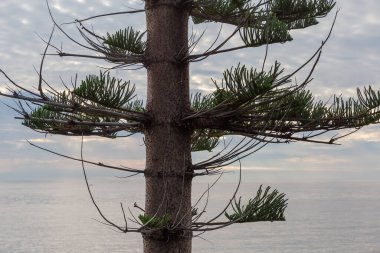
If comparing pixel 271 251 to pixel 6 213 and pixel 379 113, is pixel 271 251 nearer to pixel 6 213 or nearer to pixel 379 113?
pixel 379 113

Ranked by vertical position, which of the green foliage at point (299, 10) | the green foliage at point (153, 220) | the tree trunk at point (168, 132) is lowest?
the green foliage at point (153, 220)

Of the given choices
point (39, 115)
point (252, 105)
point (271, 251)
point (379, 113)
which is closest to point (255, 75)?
point (252, 105)

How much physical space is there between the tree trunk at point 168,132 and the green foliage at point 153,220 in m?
0.18

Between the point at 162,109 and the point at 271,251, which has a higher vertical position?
the point at 162,109

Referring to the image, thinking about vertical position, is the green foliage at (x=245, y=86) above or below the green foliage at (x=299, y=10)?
below

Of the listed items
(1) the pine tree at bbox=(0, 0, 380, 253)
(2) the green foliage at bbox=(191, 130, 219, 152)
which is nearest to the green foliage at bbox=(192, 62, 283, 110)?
(1) the pine tree at bbox=(0, 0, 380, 253)

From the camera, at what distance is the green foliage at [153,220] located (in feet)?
17.1

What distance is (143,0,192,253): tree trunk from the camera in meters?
5.82

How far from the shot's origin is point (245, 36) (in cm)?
618

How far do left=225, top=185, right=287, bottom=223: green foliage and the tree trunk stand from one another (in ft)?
1.53

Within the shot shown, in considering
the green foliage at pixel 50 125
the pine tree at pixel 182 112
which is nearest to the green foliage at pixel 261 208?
the pine tree at pixel 182 112

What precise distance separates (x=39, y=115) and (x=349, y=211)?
129178 mm

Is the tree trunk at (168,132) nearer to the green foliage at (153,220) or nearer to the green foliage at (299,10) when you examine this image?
the green foliage at (153,220)

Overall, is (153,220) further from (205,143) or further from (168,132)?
(205,143)
